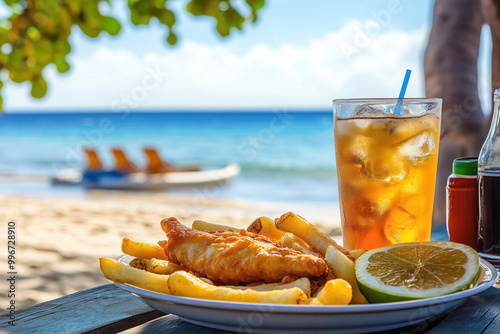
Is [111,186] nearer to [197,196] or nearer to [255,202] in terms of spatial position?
[197,196]

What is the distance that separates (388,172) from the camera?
169 centimetres

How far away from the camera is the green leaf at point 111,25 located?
3111 mm

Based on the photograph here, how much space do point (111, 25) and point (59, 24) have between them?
417 mm

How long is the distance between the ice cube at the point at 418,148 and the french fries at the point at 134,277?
3.05ft

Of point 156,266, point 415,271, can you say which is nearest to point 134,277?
point 156,266

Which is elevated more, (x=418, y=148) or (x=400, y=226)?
(x=418, y=148)

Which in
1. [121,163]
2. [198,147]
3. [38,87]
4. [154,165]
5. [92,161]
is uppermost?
[38,87]

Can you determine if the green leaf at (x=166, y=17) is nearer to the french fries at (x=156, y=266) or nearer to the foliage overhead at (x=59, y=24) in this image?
the foliage overhead at (x=59, y=24)

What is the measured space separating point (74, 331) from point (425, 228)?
1143mm

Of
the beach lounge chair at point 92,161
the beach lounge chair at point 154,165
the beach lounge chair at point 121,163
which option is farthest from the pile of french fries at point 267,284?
the beach lounge chair at point 92,161

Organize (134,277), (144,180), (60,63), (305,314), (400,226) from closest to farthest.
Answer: (305,314)
(134,277)
(400,226)
(60,63)
(144,180)

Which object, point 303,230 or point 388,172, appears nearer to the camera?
point 303,230

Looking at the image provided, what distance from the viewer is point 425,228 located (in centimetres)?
171

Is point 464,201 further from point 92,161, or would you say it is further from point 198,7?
point 92,161
